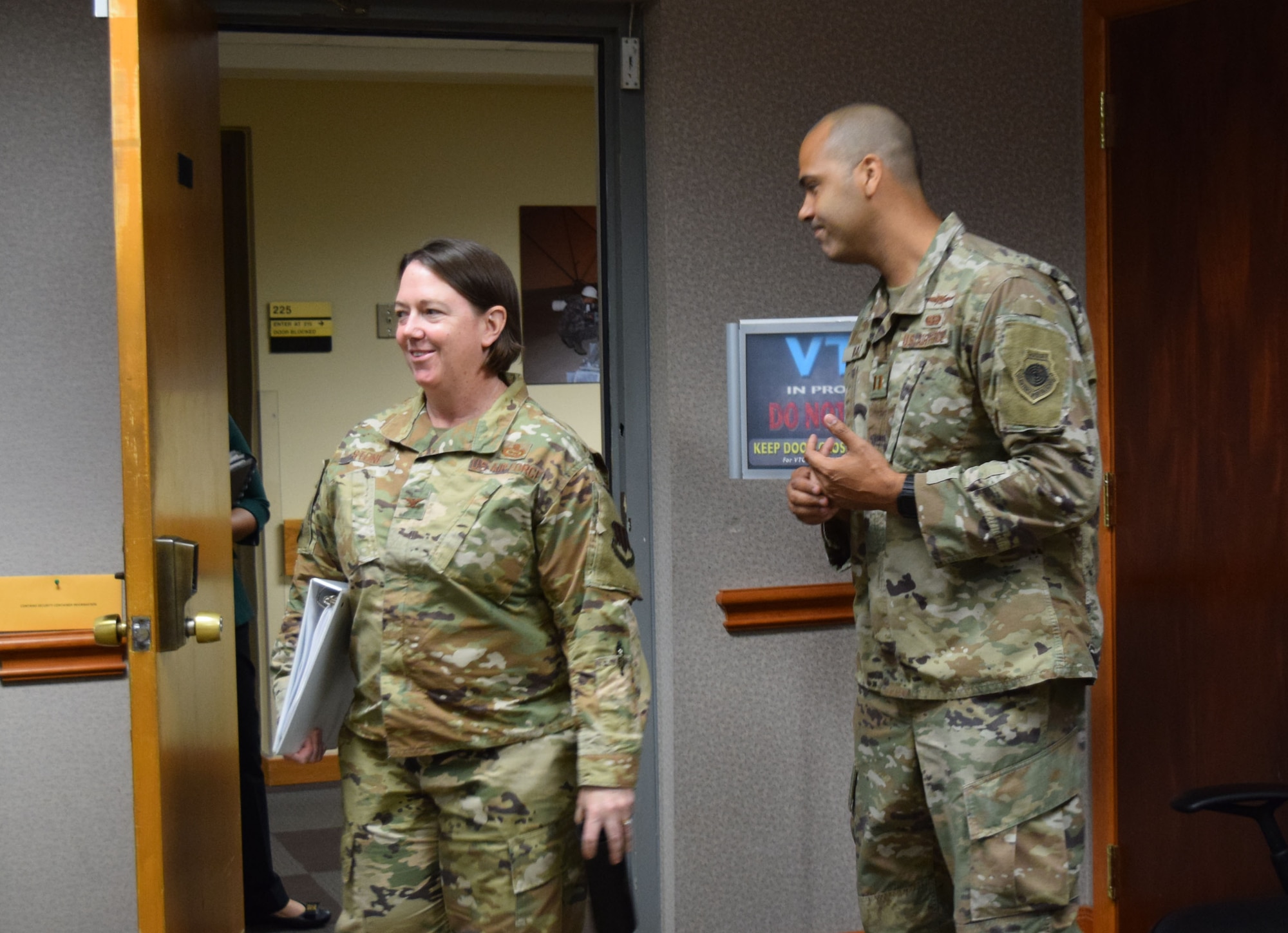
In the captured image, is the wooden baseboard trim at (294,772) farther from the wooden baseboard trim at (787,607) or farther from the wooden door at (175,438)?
the wooden baseboard trim at (787,607)

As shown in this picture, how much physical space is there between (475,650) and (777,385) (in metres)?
0.81

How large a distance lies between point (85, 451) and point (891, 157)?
5.54 ft

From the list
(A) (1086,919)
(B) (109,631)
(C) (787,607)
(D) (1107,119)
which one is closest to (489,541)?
(B) (109,631)

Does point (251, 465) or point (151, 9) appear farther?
point (251, 465)

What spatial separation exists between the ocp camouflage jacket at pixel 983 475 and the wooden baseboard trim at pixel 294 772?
10.6ft

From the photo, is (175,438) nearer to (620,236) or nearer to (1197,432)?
(620,236)

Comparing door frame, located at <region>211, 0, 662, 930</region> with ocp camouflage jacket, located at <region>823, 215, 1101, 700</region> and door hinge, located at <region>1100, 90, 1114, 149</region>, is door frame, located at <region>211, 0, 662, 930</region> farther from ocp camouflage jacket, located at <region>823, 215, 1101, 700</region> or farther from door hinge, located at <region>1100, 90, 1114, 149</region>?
door hinge, located at <region>1100, 90, 1114, 149</region>

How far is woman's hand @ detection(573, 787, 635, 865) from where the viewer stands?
177cm

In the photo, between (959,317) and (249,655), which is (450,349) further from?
(249,655)

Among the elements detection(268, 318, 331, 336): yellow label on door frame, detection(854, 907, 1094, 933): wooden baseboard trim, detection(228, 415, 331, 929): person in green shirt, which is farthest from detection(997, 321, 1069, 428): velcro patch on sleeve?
detection(268, 318, 331, 336): yellow label on door frame

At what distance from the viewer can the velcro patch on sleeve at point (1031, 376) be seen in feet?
5.93

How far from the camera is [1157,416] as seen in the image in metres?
2.87

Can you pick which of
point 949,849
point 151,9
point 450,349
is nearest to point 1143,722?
point 949,849

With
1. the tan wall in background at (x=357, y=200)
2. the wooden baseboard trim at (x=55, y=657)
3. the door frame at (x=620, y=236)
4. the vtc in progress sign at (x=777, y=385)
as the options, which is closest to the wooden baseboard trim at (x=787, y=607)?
the door frame at (x=620, y=236)
